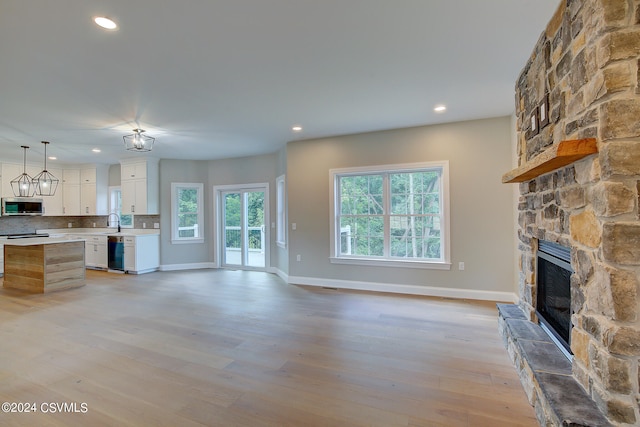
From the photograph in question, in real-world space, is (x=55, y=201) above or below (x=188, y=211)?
above

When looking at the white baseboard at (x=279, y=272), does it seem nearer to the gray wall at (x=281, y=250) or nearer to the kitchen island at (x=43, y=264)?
the gray wall at (x=281, y=250)

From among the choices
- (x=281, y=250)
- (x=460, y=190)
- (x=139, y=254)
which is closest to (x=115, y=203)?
(x=139, y=254)

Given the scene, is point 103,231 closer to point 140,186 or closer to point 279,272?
point 140,186

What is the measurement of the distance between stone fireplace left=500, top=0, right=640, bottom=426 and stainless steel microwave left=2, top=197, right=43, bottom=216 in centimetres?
927

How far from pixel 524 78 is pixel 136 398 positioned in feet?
13.6

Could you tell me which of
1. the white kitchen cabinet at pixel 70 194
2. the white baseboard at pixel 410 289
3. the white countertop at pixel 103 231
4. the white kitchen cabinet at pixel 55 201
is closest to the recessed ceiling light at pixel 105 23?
the white baseboard at pixel 410 289

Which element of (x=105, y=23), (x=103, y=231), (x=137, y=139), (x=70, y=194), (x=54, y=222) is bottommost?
(x=103, y=231)

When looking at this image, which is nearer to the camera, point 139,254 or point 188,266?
point 139,254

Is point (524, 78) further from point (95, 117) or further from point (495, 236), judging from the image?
point (95, 117)

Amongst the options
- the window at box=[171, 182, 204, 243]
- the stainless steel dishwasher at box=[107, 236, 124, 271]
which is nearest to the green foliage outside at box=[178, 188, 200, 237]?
the window at box=[171, 182, 204, 243]

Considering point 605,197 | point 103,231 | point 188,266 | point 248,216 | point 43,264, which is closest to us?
point 605,197

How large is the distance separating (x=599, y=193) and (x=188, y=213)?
7145 millimetres

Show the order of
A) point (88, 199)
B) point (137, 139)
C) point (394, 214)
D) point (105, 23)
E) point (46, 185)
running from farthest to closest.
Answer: point (88, 199)
point (46, 185)
point (394, 214)
point (137, 139)
point (105, 23)

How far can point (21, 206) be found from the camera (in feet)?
20.9
